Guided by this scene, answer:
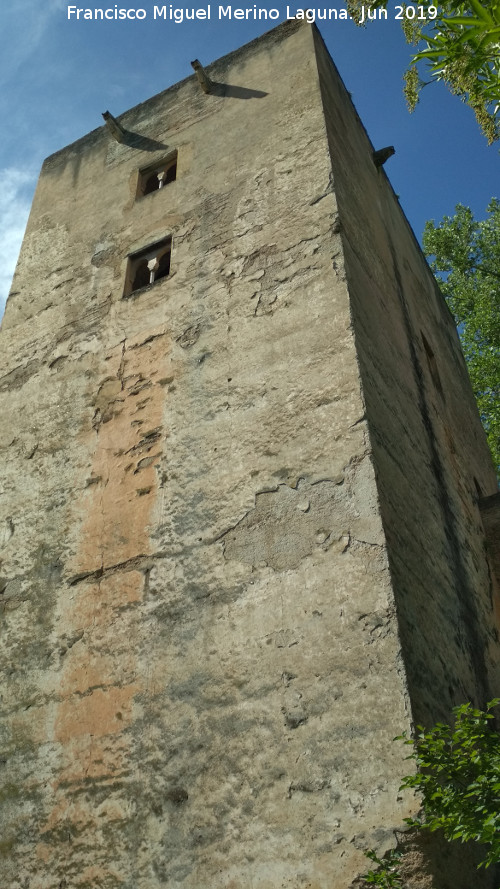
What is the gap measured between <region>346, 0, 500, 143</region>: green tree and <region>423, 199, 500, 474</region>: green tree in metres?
8.68

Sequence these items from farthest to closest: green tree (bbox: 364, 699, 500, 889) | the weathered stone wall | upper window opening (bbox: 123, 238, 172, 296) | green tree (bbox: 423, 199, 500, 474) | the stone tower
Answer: green tree (bbox: 423, 199, 500, 474), upper window opening (bbox: 123, 238, 172, 296), the weathered stone wall, the stone tower, green tree (bbox: 364, 699, 500, 889)

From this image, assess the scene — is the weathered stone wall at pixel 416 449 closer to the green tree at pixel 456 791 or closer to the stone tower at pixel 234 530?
the stone tower at pixel 234 530

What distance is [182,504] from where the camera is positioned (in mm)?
4996

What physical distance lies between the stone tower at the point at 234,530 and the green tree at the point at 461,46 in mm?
1284

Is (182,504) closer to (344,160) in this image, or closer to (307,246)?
(307,246)

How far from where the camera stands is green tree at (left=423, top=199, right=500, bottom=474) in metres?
13.2

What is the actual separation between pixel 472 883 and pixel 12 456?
443cm

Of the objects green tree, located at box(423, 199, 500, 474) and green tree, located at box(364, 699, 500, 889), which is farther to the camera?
green tree, located at box(423, 199, 500, 474)

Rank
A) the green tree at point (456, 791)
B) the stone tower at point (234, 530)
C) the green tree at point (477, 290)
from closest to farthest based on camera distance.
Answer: the green tree at point (456, 791) → the stone tower at point (234, 530) → the green tree at point (477, 290)

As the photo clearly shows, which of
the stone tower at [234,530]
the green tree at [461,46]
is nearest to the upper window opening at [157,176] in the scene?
the stone tower at [234,530]

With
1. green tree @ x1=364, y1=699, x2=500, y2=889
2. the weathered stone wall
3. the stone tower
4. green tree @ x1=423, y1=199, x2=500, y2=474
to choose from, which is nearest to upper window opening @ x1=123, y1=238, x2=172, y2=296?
the stone tower

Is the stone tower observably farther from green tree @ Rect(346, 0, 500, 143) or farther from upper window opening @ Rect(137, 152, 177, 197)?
green tree @ Rect(346, 0, 500, 143)

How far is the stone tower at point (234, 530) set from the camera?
149 inches

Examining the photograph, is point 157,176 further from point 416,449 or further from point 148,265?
point 416,449
